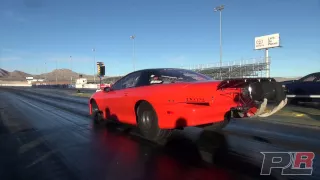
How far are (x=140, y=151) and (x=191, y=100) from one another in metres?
1.36

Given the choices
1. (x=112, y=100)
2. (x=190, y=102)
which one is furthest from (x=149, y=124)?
(x=112, y=100)

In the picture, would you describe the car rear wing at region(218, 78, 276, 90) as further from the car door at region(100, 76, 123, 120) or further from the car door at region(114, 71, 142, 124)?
the car door at region(100, 76, 123, 120)

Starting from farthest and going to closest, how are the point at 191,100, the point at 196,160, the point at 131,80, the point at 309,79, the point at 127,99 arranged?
the point at 309,79, the point at 131,80, the point at 127,99, the point at 191,100, the point at 196,160

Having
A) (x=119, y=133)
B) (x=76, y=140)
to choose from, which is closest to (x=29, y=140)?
(x=76, y=140)

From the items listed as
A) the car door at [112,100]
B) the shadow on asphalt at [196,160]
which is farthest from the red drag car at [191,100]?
the car door at [112,100]

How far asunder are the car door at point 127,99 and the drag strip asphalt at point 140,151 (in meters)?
0.46

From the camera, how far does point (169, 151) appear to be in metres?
5.95

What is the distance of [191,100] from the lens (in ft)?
18.7

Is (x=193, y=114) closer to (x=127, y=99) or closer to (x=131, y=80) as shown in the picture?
(x=127, y=99)

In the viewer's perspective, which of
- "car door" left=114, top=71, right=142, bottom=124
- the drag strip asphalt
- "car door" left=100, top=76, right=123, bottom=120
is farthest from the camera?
"car door" left=100, top=76, right=123, bottom=120

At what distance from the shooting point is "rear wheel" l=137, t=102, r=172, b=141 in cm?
652

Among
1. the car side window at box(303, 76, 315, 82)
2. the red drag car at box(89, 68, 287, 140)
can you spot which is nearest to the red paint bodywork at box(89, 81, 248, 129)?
the red drag car at box(89, 68, 287, 140)

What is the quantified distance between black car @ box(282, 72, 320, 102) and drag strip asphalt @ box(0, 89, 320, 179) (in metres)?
6.11

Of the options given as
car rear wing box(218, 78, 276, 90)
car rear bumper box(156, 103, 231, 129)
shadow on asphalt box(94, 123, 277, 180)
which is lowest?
shadow on asphalt box(94, 123, 277, 180)
